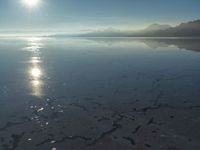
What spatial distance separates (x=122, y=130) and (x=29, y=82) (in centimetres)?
1172

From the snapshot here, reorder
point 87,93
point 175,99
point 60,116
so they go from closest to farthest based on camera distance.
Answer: point 60,116, point 175,99, point 87,93

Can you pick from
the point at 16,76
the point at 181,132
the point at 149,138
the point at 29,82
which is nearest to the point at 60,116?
the point at 149,138

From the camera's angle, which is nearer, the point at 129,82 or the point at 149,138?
the point at 149,138

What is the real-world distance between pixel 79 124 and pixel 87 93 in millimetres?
5259

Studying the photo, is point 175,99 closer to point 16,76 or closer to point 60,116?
point 60,116

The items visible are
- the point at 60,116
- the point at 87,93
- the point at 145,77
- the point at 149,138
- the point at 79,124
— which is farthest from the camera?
the point at 145,77

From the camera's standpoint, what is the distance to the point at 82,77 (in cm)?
2242

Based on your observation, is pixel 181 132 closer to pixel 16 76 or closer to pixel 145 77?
pixel 145 77

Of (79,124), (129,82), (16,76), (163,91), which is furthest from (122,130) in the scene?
(16,76)

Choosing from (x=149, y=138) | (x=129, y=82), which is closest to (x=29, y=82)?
(x=129, y=82)

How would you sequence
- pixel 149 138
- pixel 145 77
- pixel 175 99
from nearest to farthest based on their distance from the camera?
1. pixel 149 138
2. pixel 175 99
3. pixel 145 77

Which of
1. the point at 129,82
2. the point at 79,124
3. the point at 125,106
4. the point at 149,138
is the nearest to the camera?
the point at 149,138

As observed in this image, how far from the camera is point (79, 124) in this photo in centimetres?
1167

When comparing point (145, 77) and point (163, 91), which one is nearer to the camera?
point (163, 91)
